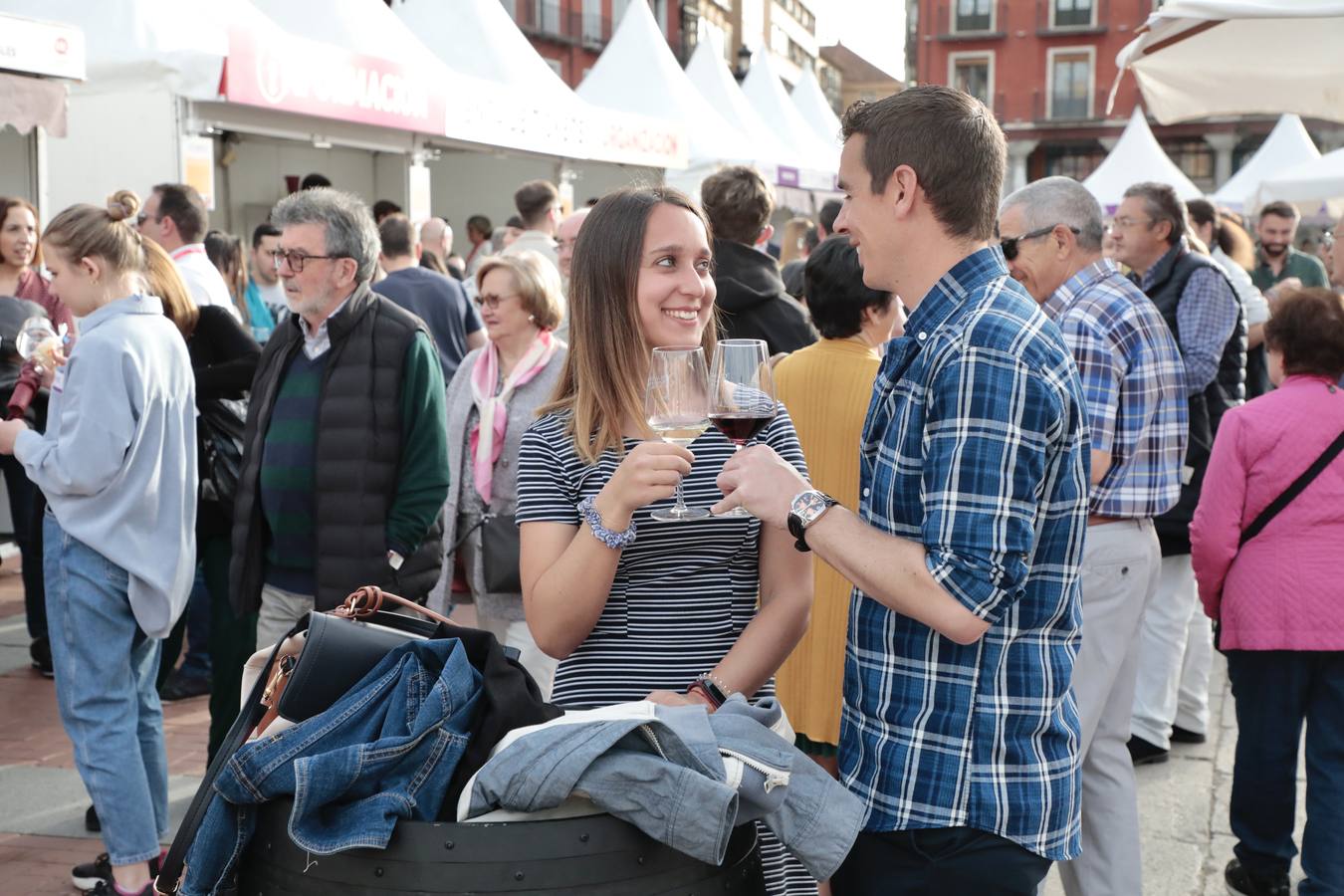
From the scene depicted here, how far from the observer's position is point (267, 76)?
803 centimetres

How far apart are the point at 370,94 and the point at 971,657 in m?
8.35

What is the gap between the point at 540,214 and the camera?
26.0 feet

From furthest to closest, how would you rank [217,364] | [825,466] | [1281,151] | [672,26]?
[672,26]
[1281,151]
[217,364]
[825,466]

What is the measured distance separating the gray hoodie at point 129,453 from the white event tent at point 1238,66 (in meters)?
3.28

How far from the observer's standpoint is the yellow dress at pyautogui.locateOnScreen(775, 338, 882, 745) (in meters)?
3.26

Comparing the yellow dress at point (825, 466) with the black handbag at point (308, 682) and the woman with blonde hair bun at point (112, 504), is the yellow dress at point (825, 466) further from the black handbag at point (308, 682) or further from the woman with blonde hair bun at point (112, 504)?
the woman with blonde hair bun at point (112, 504)

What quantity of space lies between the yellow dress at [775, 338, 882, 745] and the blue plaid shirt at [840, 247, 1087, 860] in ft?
4.09

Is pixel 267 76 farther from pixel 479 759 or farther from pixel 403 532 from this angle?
pixel 479 759

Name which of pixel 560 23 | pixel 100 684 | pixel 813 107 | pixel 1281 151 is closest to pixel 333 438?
pixel 100 684

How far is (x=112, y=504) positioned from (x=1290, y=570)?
336 centimetres

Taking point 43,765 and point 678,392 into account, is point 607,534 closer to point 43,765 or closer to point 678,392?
point 678,392

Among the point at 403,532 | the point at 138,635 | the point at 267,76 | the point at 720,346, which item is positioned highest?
the point at 267,76

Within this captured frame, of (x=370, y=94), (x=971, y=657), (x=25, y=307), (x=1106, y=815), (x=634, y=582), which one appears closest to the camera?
(x=971, y=657)

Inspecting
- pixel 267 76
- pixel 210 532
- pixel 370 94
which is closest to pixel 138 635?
pixel 210 532
